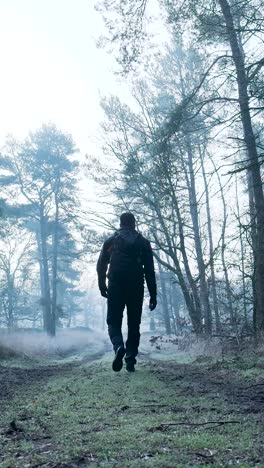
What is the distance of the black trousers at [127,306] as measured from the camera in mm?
6473

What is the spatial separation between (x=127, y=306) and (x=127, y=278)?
1.27 feet

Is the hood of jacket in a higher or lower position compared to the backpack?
higher

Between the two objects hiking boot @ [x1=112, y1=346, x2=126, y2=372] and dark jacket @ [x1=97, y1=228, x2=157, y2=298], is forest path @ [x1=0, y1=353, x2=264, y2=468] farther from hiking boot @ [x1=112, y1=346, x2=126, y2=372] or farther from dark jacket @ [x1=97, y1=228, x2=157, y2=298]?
dark jacket @ [x1=97, y1=228, x2=157, y2=298]

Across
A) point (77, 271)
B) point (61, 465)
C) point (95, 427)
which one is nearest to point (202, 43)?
point (95, 427)

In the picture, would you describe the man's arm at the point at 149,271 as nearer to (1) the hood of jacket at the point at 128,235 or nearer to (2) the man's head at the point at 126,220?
(1) the hood of jacket at the point at 128,235

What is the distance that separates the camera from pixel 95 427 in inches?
131

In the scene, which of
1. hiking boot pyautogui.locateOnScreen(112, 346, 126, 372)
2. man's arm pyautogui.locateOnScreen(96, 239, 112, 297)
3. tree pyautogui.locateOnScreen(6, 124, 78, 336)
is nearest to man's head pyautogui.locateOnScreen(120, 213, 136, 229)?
man's arm pyautogui.locateOnScreen(96, 239, 112, 297)

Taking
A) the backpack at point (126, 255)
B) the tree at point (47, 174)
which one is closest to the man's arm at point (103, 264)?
the backpack at point (126, 255)

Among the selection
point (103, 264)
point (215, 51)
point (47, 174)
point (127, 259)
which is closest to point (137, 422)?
point (127, 259)

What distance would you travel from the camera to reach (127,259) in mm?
6527

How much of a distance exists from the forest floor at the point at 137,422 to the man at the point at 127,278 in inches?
24.3

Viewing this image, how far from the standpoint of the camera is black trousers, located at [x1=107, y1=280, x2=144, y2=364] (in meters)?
6.47

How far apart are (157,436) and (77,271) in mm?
50414

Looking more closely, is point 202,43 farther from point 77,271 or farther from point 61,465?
point 77,271
